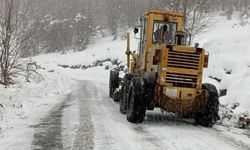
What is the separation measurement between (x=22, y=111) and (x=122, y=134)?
450cm

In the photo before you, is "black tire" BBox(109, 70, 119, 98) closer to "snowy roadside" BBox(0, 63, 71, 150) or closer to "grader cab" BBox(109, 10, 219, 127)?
"snowy roadside" BBox(0, 63, 71, 150)

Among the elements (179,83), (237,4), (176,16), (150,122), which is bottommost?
(150,122)

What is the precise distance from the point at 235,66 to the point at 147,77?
23.1 feet

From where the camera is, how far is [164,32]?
14.1 metres

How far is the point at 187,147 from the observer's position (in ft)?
29.2

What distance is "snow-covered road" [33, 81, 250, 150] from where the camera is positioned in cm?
895

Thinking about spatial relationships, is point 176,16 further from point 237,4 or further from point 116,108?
point 237,4

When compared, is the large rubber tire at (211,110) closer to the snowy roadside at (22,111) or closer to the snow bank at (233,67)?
the snow bank at (233,67)

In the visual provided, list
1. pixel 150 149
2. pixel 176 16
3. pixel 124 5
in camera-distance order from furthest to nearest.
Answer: pixel 124 5
pixel 176 16
pixel 150 149

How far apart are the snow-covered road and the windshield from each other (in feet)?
7.63

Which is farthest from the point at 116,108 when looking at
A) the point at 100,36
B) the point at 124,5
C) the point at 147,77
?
the point at 100,36

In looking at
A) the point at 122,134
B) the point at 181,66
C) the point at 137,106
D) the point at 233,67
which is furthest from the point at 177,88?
the point at 233,67

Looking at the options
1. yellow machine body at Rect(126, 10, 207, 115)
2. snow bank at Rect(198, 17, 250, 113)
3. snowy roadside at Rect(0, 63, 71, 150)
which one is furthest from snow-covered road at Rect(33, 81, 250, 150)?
snow bank at Rect(198, 17, 250, 113)

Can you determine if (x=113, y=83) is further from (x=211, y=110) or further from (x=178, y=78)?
(x=211, y=110)
